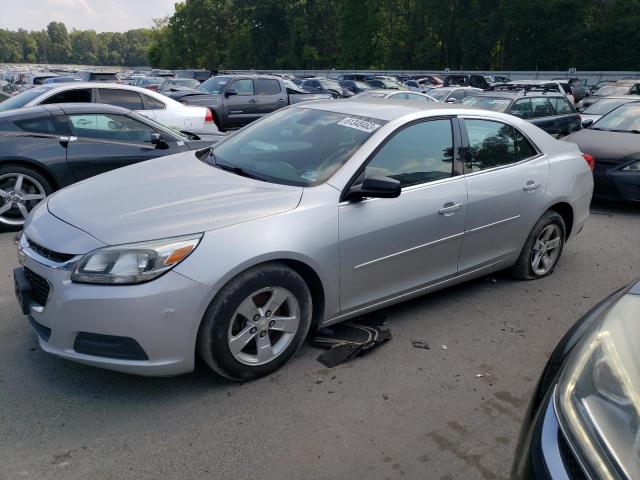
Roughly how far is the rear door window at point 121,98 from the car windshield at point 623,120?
25.2 feet

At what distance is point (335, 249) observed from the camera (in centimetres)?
346

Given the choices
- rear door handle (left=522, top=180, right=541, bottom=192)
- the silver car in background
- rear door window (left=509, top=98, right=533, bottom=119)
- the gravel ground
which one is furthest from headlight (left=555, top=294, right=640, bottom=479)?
rear door window (left=509, top=98, right=533, bottom=119)

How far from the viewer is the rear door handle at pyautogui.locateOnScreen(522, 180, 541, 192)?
4656 mm

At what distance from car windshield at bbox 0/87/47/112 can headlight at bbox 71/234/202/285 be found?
6.74 metres

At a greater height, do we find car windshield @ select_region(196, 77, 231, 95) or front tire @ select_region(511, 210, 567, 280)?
car windshield @ select_region(196, 77, 231, 95)

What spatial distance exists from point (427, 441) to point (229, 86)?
13.6 meters

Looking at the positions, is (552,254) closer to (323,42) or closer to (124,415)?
(124,415)

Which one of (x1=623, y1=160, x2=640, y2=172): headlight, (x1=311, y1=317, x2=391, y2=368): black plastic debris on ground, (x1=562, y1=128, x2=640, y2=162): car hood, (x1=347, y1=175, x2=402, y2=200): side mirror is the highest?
(x1=347, y1=175, x2=402, y2=200): side mirror

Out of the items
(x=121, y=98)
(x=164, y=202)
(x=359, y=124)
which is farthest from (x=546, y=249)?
(x=121, y=98)

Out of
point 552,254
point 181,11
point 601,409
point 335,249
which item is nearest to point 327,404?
point 335,249

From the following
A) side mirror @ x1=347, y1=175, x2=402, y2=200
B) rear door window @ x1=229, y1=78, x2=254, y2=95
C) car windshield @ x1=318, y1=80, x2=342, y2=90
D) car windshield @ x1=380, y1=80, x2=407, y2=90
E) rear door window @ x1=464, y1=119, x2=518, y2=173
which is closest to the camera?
side mirror @ x1=347, y1=175, x2=402, y2=200

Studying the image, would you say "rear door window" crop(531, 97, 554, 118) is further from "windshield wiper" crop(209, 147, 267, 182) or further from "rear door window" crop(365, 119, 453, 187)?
"windshield wiper" crop(209, 147, 267, 182)

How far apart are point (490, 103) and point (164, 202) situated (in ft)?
35.6

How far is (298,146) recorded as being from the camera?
404 cm
